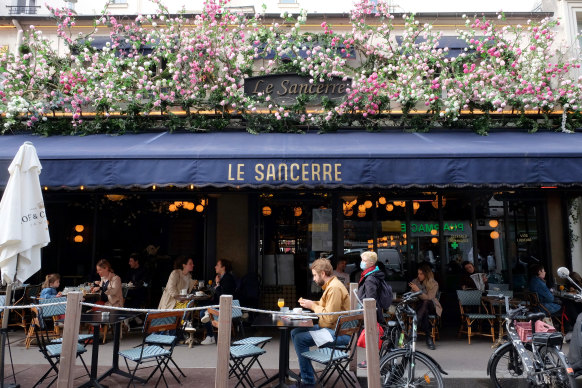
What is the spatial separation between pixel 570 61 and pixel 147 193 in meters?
9.33

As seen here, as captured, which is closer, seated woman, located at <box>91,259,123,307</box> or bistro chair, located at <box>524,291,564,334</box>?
seated woman, located at <box>91,259,123,307</box>

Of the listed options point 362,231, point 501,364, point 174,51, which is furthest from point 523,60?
point 174,51

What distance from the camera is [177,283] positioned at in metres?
7.99

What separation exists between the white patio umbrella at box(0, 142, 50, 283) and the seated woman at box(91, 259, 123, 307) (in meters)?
2.38

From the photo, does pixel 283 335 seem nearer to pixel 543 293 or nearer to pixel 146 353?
pixel 146 353

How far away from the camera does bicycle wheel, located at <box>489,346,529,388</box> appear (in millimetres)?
4949

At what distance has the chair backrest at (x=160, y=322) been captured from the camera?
5.25 meters

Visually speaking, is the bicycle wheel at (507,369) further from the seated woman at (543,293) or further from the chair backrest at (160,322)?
→ the chair backrest at (160,322)

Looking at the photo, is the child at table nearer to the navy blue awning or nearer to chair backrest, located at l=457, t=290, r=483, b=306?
the navy blue awning

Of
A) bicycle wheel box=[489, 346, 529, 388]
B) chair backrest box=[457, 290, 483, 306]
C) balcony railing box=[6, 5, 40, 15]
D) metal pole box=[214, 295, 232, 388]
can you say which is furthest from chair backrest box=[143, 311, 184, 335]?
balcony railing box=[6, 5, 40, 15]

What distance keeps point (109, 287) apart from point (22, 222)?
2791mm

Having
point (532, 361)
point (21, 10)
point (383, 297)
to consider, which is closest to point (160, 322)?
point (383, 297)

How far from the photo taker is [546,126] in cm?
852

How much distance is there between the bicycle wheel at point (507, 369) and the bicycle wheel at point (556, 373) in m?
0.31
